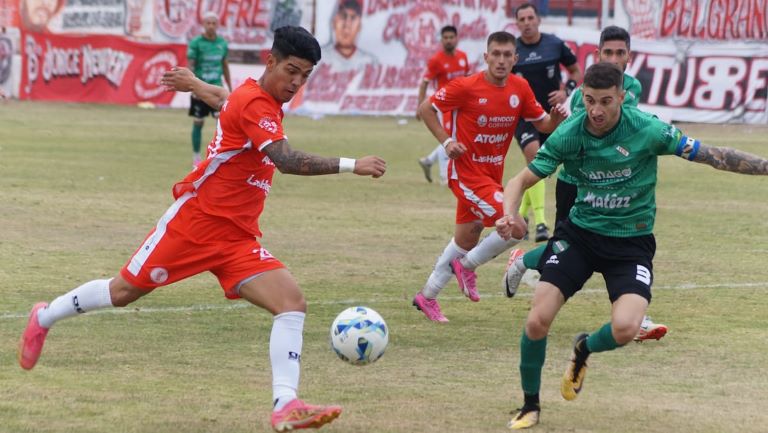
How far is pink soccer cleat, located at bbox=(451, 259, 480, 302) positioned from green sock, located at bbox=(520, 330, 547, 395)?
3.22m

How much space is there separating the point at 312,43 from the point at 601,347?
224cm

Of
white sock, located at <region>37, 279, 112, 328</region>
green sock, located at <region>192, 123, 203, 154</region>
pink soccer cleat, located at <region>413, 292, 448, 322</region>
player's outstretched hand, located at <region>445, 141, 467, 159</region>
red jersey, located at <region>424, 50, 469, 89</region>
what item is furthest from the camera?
green sock, located at <region>192, 123, 203, 154</region>

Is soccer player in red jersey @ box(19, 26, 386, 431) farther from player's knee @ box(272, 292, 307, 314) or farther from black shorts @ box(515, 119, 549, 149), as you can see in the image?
black shorts @ box(515, 119, 549, 149)

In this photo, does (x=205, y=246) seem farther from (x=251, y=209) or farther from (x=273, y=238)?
(x=273, y=238)

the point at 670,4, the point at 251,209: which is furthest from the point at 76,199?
the point at 670,4

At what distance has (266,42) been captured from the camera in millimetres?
36875

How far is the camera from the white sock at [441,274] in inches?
386

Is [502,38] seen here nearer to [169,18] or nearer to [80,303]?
[80,303]

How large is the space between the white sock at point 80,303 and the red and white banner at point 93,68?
28.9 meters

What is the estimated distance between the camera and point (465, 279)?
10148mm

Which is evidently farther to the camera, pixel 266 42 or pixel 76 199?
pixel 266 42

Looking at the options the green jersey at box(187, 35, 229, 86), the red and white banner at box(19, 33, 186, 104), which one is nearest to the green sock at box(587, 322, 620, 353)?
the green jersey at box(187, 35, 229, 86)

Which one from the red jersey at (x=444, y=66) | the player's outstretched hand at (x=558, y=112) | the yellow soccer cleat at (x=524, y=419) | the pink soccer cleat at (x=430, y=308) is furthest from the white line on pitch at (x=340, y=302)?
the red jersey at (x=444, y=66)

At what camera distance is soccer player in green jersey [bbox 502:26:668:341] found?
8812 millimetres
